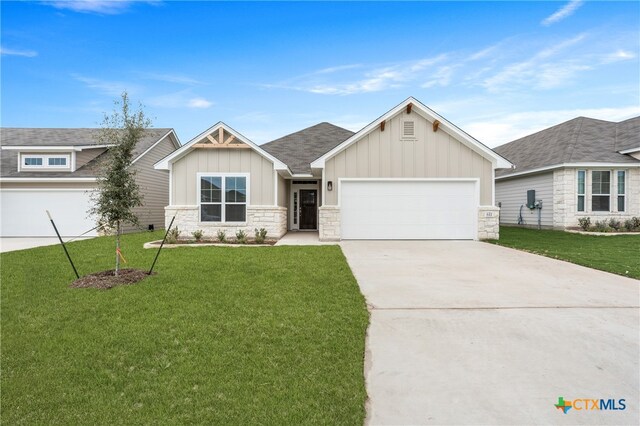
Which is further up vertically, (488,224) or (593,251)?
(488,224)

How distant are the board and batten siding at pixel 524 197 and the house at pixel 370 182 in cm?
640

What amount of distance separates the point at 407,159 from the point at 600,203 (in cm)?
1067

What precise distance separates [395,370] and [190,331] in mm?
2383

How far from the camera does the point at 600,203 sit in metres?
16.3

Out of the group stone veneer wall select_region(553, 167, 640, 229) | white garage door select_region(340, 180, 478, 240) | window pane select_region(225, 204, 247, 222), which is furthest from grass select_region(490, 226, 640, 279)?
window pane select_region(225, 204, 247, 222)

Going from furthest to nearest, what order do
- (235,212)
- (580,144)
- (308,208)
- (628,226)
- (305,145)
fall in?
1. (305,145)
2. (308,208)
3. (580,144)
4. (628,226)
5. (235,212)

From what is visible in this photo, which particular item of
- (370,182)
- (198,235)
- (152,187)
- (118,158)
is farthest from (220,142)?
(152,187)

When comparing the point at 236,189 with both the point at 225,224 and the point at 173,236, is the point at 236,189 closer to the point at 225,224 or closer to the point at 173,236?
the point at 225,224

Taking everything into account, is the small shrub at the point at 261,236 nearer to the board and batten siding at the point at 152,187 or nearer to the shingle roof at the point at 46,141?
the shingle roof at the point at 46,141

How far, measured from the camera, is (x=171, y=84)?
1755cm

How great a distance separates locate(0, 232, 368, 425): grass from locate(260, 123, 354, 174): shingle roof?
11.4 meters

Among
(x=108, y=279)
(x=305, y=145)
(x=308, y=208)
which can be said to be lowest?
(x=108, y=279)

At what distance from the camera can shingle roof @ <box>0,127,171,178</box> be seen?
54.2ft

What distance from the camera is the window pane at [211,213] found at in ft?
44.0
